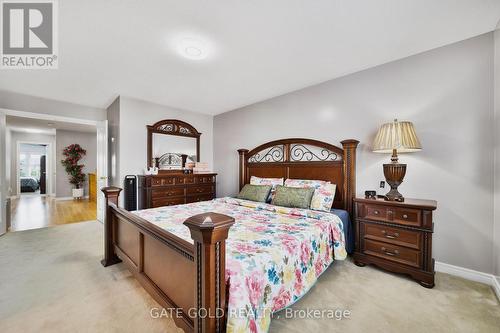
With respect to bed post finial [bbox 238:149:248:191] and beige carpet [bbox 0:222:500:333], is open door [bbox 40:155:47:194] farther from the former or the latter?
bed post finial [bbox 238:149:248:191]

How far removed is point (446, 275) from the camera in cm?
226

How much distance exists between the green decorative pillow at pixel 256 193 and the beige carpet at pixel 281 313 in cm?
133

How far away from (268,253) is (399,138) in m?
1.95

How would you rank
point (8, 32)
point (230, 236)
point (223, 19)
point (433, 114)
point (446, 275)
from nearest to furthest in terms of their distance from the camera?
point (230, 236)
point (223, 19)
point (8, 32)
point (446, 275)
point (433, 114)

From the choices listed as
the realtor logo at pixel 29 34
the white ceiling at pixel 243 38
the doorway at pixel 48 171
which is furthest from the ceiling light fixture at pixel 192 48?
the doorway at pixel 48 171

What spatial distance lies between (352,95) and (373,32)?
98 cm

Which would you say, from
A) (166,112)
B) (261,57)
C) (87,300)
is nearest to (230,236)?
(87,300)

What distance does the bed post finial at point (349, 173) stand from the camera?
2.89 meters

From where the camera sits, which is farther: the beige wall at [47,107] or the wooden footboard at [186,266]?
the beige wall at [47,107]

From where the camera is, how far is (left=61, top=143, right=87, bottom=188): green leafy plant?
730 cm

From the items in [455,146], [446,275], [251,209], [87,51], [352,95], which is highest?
[87,51]

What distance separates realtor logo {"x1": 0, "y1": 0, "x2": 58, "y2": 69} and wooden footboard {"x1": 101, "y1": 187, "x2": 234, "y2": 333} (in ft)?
6.46

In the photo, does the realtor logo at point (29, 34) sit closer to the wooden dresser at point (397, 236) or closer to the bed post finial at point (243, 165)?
the bed post finial at point (243, 165)

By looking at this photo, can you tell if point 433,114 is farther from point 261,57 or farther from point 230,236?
point 230,236
